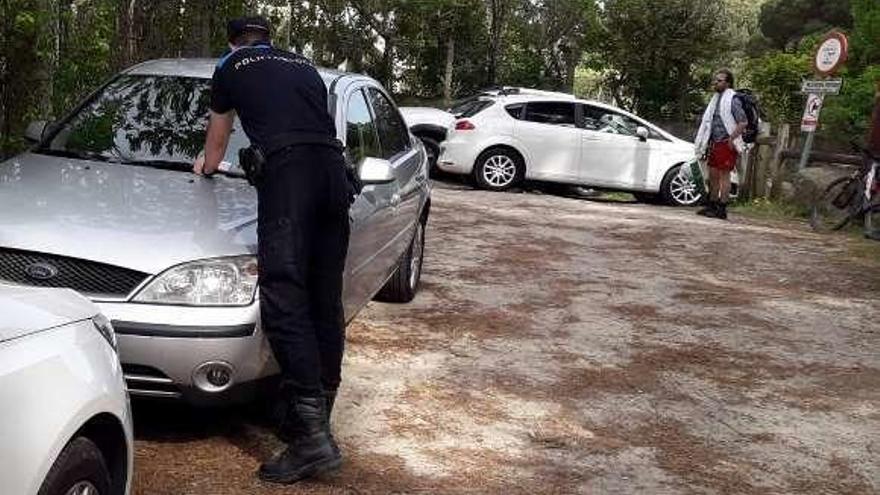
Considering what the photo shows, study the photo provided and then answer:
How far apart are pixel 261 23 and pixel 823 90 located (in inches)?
423

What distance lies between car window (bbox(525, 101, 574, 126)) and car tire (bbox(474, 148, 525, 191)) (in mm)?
648

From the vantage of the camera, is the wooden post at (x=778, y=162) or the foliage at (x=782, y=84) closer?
the wooden post at (x=778, y=162)

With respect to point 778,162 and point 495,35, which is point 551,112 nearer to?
point 778,162

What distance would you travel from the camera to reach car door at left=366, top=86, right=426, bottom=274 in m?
5.52

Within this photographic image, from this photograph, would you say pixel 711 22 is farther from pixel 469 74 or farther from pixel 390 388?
pixel 390 388

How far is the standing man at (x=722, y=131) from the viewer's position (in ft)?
38.9

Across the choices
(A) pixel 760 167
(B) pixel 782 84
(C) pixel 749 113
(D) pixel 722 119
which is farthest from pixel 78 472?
(B) pixel 782 84

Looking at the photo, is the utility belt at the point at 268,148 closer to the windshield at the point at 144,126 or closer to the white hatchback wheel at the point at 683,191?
the windshield at the point at 144,126

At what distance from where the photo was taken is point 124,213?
3.85 metres

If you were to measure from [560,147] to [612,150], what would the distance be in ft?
2.73

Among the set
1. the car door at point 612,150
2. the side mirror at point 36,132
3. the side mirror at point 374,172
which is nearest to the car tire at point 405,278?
the side mirror at point 374,172

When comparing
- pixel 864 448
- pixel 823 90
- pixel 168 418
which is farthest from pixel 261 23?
pixel 823 90

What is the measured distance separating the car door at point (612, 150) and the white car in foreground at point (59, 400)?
12005 millimetres

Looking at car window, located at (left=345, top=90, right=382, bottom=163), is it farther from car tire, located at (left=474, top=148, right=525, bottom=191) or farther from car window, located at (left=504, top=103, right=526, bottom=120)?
car window, located at (left=504, top=103, right=526, bottom=120)
